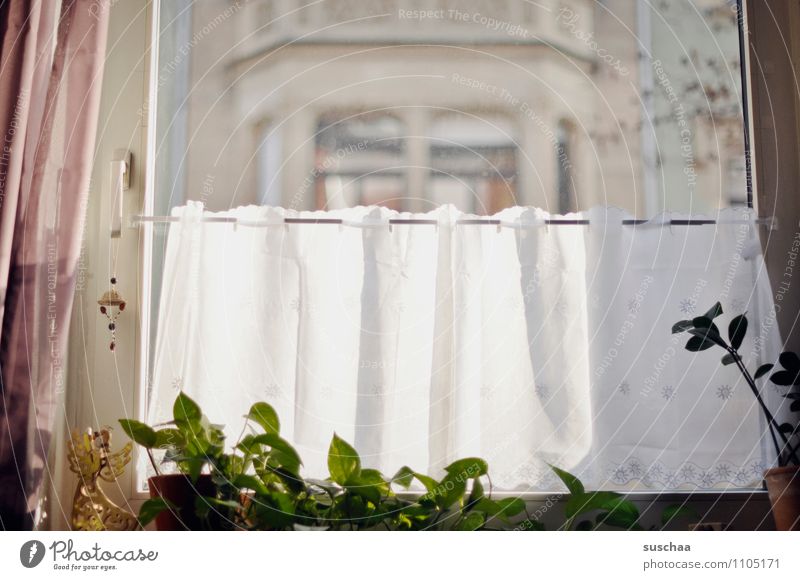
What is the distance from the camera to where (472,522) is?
1056 mm

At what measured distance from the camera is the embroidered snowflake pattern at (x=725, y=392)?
123 centimetres

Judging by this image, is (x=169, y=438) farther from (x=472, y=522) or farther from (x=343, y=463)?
(x=472, y=522)

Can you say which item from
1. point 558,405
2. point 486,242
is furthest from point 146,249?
point 558,405

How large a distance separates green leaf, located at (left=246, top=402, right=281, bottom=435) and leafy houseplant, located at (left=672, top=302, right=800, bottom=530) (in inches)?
19.0

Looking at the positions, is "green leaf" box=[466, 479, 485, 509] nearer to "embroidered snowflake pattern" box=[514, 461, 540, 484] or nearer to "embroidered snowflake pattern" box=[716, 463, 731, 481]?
"embroidered snowflake pattern" box=[514, 461, 540, 484]

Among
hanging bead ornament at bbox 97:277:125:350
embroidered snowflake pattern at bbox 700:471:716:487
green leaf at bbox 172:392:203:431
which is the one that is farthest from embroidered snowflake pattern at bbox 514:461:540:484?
hanging bead ornament at bbox 97:277:125:350

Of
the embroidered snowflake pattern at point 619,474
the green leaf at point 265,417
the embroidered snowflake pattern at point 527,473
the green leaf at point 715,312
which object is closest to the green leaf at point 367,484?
the green leaf at point 265,417

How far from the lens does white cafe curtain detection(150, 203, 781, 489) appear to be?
3.97ft

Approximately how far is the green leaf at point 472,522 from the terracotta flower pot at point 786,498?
33 centimetres

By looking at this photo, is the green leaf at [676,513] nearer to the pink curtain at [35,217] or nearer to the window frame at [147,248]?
the window frame at [147,248]

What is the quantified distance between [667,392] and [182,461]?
63 centimetres

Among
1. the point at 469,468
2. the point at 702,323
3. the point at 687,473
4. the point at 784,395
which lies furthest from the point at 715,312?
the point at 469,468

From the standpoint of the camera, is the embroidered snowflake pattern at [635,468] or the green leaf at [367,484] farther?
the embroidered snowflake pattern at [635,468]
